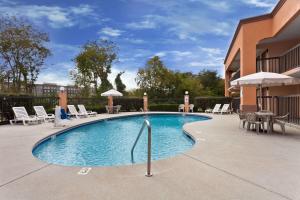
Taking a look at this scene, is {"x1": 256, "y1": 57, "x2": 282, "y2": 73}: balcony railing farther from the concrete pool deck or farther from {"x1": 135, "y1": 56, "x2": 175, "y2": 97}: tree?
{"x1": 135, "y1": 56, "x2": 175, "y2": 97}: tree

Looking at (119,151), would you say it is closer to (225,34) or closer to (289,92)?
(289,92)

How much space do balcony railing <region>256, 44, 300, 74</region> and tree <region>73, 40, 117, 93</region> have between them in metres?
19.6

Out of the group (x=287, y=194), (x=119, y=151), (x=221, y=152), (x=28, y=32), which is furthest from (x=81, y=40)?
(x=287, y=194)

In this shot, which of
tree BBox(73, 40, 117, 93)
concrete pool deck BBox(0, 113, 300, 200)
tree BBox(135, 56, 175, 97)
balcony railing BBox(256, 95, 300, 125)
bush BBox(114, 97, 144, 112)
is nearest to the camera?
concrete pool deck BBox(0, 113, 300, 200)

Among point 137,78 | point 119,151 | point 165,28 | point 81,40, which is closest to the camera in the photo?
point 119,151

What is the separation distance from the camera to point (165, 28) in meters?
21.8

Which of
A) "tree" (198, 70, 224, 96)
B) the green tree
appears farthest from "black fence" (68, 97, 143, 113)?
"tree" (198, 70, 224, 96)

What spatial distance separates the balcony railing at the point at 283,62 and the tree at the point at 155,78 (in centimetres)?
1669

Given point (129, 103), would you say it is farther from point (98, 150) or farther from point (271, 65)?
point (98, 150)

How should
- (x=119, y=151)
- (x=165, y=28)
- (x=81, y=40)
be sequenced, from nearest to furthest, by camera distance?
(x=119, y=151) < (x=165, y=28) < (x=81, y=40)

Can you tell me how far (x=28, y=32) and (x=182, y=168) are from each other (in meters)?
23.1

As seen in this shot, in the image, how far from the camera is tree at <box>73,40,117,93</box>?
2914cm

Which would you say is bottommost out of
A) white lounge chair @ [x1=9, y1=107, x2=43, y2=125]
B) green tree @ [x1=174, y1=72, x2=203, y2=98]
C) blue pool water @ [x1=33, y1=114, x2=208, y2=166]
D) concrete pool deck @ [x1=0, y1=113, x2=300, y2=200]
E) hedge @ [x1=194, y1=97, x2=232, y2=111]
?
blue pool water @ [x1=33, y1=114, x2=208, y2=166]

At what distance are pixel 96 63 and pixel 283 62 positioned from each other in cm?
2218
